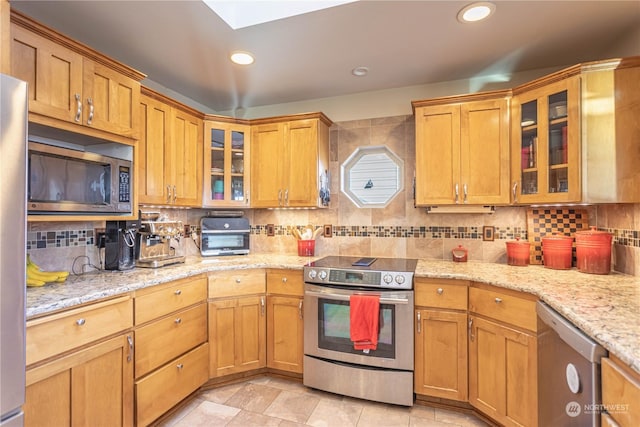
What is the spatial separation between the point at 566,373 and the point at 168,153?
2.77 meters

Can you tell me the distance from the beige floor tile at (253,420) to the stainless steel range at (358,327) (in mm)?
413

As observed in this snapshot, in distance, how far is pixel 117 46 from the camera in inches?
86.0

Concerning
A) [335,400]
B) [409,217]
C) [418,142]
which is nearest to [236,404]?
[335,400]

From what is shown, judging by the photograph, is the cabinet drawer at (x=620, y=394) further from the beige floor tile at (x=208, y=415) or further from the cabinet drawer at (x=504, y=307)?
the beige floor tile at (x=208, y=415)

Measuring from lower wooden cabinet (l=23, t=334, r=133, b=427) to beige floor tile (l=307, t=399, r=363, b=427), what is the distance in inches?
43.2

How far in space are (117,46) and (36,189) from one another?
1192mm

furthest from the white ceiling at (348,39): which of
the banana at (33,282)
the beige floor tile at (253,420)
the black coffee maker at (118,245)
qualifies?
the beige floor tile at (253,420)

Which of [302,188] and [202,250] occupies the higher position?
[302,188]

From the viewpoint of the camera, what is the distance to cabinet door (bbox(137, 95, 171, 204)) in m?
2.31

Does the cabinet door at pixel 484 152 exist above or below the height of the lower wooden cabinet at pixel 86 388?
above

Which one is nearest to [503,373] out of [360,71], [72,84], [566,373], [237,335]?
[566,373]

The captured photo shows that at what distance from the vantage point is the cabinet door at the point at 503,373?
175cm

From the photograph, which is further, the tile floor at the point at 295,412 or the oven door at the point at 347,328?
the oven door at the point at 347,328

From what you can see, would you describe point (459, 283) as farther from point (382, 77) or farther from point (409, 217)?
point (382, 77)
